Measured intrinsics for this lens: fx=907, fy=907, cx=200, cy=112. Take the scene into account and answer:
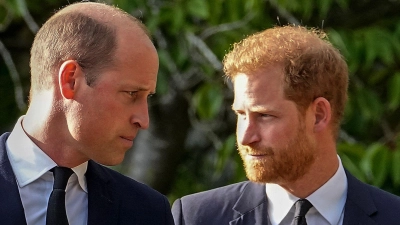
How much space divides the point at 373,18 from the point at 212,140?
1.06 m

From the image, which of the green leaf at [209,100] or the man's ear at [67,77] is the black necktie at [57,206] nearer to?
the man's ear at [67,77]

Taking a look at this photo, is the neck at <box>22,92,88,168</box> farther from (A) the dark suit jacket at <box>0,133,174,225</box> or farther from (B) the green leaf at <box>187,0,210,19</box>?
(B) the green leaf at <box>187,0,210,19</box>

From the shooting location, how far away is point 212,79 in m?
4.28

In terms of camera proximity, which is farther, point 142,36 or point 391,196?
point 391,196

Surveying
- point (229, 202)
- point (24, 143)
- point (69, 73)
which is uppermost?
point (69, 73)

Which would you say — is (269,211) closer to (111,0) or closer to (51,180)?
(51,180)

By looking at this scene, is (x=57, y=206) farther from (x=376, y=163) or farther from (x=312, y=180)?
(x=376, y=163)

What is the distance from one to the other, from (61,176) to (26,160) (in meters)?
0.12

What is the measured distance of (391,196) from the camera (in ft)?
10.8

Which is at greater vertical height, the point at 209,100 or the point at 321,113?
the point at 321,113

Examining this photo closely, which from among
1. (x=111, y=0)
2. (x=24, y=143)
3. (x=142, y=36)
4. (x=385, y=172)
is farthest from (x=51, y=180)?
(x=385, y=172)

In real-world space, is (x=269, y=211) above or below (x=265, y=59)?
below

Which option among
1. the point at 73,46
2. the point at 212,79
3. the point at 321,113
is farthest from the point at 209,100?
the point at 73,46

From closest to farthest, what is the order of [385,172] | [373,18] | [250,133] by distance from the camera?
[250,133]
[385,172]
[373,18]
